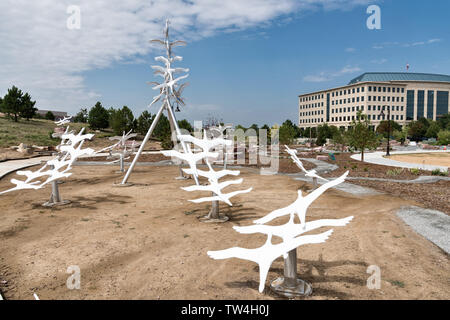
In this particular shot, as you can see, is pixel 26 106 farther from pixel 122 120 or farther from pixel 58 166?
pixel 58 166

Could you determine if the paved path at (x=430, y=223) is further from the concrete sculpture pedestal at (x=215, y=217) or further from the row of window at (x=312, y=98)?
the row of window at (x=312, y=98)

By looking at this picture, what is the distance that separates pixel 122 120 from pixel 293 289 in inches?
2204

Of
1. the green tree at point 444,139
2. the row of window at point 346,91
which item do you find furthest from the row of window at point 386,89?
the green tree at point 444,139

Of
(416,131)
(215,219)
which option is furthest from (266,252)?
(416,131)

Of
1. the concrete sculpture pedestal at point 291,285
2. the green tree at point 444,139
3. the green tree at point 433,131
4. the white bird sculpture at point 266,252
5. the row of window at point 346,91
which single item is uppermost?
the row of window at point 346,91

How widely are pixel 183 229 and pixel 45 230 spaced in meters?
4.13

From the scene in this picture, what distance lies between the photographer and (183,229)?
863 centimetres

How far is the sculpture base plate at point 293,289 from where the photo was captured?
5105mm

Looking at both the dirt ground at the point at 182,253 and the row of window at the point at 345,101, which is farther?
the row of window at the point at 345,101

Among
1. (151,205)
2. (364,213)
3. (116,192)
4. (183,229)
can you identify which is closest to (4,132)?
(116,192)

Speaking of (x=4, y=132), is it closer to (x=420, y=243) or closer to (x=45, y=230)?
(x=45, y=230)

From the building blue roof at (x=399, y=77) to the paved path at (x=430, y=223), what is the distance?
11873 cm

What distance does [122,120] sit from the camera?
56.0 metres

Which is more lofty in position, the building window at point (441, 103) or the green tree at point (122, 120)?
the building window at point (441, 103)
